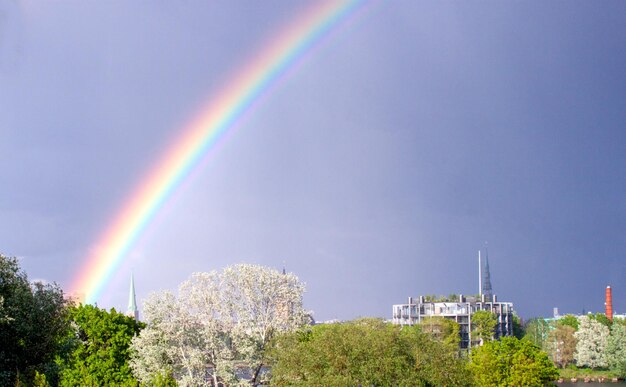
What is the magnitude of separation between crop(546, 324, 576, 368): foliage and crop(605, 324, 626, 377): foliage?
946 centimetres

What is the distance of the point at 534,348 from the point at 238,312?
118 feet

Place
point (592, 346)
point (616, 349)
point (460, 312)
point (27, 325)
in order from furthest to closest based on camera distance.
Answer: point (460, 312) < point (592, 346) < point (616, 349) < point (27, 325)

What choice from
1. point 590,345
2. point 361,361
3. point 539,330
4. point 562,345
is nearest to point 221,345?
point 361,361

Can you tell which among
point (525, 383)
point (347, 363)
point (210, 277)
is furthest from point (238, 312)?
point (525, 383)

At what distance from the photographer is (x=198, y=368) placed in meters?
54.9

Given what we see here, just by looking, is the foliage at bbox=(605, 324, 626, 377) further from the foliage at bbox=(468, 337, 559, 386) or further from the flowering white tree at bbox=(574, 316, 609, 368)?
the foliage at bbox=(468, 337, 559, 386)

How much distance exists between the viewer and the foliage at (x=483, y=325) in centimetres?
14388

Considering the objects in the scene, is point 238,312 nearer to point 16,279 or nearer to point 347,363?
point 347,363

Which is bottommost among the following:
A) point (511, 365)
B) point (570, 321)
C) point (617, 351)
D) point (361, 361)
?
point (361, 361)

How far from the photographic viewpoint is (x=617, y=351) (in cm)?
12444

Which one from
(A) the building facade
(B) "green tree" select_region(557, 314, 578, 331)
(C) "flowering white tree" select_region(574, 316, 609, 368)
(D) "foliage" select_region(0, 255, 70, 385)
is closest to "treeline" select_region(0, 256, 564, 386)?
(D) "foliage" select_region(0, 255, 70, 385)

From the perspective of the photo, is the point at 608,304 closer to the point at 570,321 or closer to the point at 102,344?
the point at 570,321

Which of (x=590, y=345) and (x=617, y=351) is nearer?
(x=617, y=351)

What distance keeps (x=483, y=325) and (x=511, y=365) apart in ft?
254
